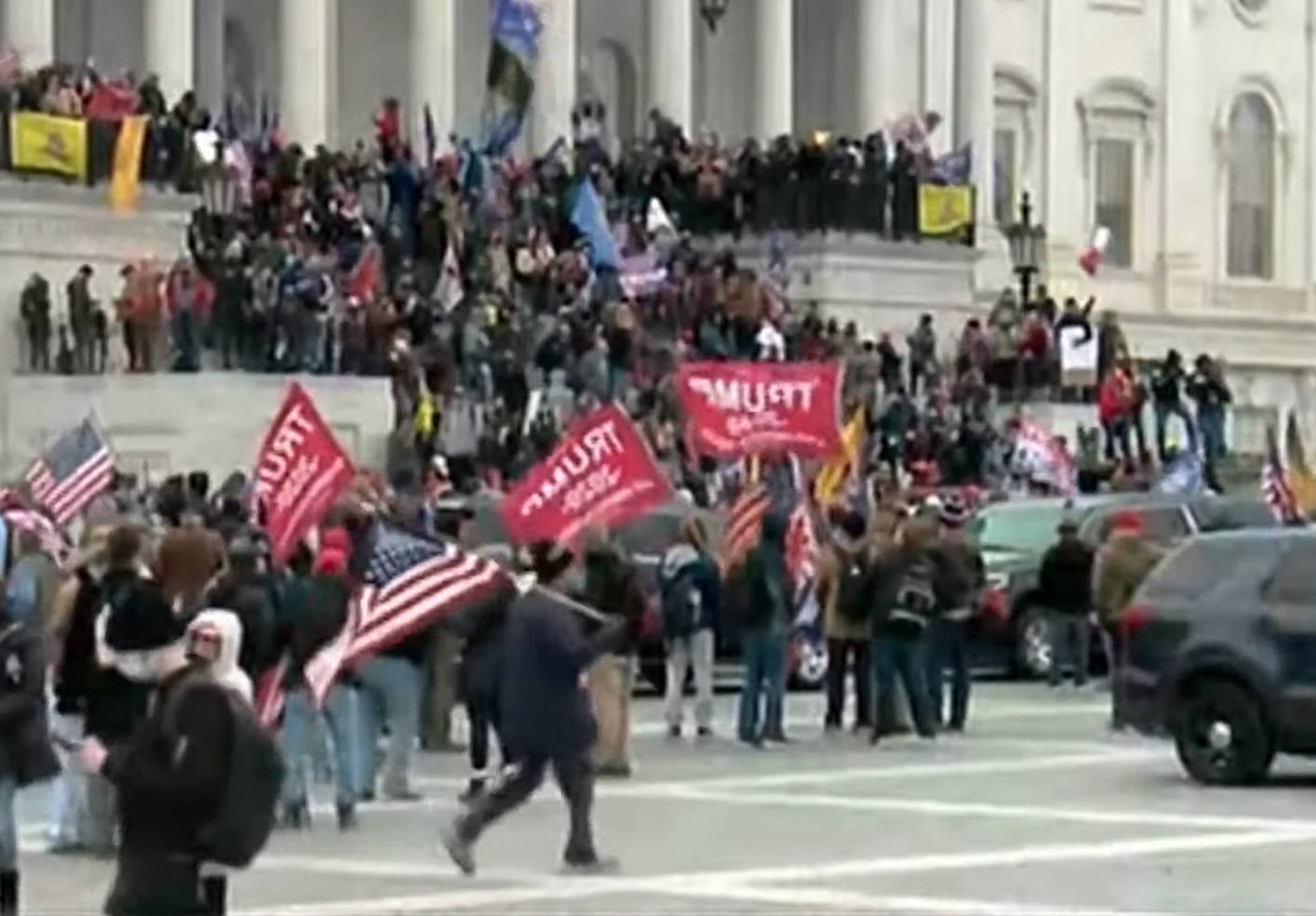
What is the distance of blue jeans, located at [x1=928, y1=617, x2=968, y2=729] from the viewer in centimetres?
2980

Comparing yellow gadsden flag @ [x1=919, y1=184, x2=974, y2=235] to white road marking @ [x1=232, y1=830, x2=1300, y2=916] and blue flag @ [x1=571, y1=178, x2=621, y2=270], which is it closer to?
blue flag @ [x1=571, y1=178, x2=621, y2=270]

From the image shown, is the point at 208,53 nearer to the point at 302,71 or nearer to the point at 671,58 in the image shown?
the point at 302,71

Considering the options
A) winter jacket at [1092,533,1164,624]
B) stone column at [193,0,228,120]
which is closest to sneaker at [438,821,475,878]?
winter jacket at [1092,533,1164,624]

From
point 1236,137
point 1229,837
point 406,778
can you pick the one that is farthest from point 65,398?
point 1236,137

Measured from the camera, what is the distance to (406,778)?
81.0 feet

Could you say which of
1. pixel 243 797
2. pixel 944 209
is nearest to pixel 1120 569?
pixel 243 797

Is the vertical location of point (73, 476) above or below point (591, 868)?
above

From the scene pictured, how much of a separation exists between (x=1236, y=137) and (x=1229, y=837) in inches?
1945

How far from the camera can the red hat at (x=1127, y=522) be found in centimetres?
→ 3347

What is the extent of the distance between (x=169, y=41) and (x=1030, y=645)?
16167 mm

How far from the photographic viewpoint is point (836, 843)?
2159 centimetres

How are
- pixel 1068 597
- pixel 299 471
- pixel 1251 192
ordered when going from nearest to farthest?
pixel 299 471, pixel 1068 597, pixel 1251 192

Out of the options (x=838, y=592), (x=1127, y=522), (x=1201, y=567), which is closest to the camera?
(x=1201, y=567)

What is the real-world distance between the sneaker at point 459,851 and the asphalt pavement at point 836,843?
74 mm
